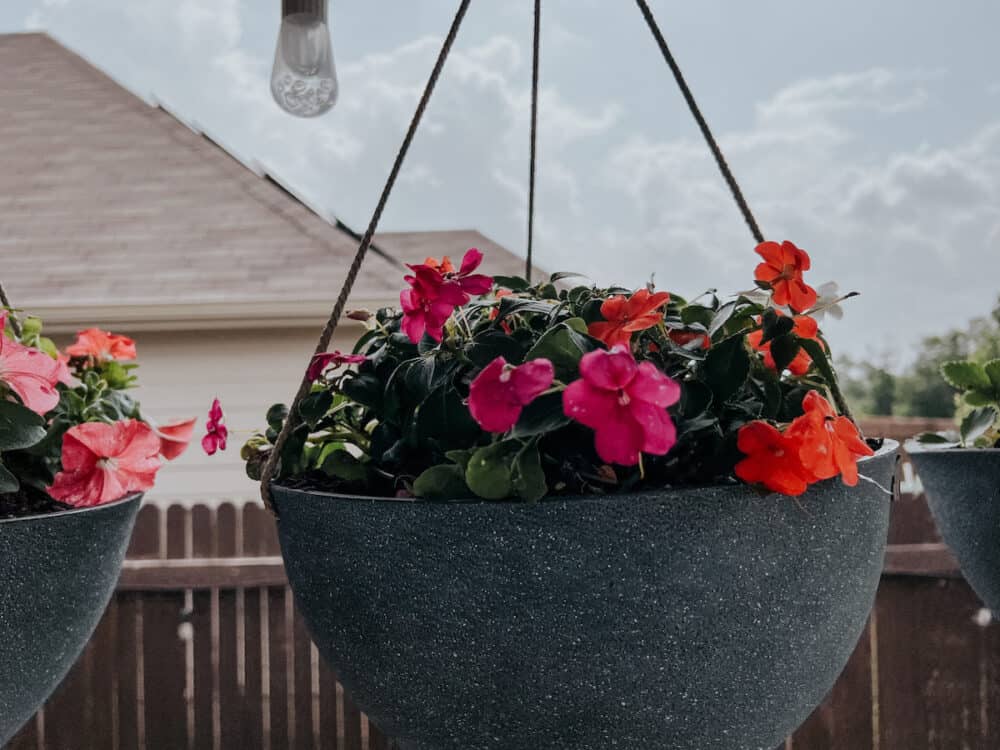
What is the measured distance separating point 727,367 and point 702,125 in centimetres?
28

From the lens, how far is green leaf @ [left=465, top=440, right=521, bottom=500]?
0.52 m

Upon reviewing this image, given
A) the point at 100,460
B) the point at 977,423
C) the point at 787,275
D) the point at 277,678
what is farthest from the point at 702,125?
the point at 277,678

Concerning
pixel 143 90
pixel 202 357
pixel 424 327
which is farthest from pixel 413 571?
pixel 143 90

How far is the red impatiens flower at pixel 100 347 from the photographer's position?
1.13m

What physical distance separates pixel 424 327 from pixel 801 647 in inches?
13.7

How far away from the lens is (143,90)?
5.39 m

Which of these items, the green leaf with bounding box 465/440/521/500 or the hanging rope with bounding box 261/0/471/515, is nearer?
the green leaf with bounding box 465/440/521/500

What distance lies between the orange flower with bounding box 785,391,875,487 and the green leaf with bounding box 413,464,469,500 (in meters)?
0.21

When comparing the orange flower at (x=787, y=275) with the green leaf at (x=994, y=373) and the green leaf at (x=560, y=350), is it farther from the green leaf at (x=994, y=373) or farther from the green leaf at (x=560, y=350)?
the green leaf at (x=994, y=373)

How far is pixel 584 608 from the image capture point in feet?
1.69

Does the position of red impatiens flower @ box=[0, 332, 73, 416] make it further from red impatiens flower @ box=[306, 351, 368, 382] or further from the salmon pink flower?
the salmon pink flower

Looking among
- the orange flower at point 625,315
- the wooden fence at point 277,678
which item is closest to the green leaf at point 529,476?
the orange flower at point 625,315

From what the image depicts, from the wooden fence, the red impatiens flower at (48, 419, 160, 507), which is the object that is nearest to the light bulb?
the red impatiens flower at (48, 419, 160, 507)

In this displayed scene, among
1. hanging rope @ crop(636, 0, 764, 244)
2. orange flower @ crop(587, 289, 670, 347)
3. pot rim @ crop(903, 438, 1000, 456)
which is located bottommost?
pot rim @ crop(903, 438, 1000, 456)
